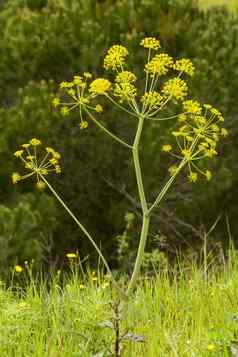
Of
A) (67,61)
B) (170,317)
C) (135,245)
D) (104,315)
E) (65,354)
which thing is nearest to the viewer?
(65,354)

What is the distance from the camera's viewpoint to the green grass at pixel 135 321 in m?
3.09

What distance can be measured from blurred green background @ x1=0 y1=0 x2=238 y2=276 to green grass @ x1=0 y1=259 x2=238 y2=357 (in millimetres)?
4724

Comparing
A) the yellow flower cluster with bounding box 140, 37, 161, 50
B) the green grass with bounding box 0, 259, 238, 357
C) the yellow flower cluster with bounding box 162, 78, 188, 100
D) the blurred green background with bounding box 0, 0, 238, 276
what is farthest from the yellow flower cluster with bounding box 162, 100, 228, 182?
the blurred green background with bounding box 0, 0, 238, 276

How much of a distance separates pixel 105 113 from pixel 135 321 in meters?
5.69

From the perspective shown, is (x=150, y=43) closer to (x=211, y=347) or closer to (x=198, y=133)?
(x=198, y=133)

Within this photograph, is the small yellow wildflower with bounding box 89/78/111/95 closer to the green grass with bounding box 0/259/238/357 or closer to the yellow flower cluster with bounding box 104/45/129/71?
the yellow flower cluster with bounding box 104/45/129/71

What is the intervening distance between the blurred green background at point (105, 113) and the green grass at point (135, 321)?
472 centimetres

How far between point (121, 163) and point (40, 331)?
19.1ft

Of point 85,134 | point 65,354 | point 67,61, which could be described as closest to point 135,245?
point 85,134

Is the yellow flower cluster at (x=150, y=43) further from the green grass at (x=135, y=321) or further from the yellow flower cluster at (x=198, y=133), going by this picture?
the green grass at (x=135, y=321)

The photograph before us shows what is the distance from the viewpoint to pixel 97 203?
922 centimetres

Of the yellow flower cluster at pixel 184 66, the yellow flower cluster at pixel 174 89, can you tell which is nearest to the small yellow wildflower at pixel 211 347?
the yellow flower cluster at pixel 174 89

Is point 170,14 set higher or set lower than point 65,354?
higher

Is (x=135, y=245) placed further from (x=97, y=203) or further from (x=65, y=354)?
(x=65, y=354)
